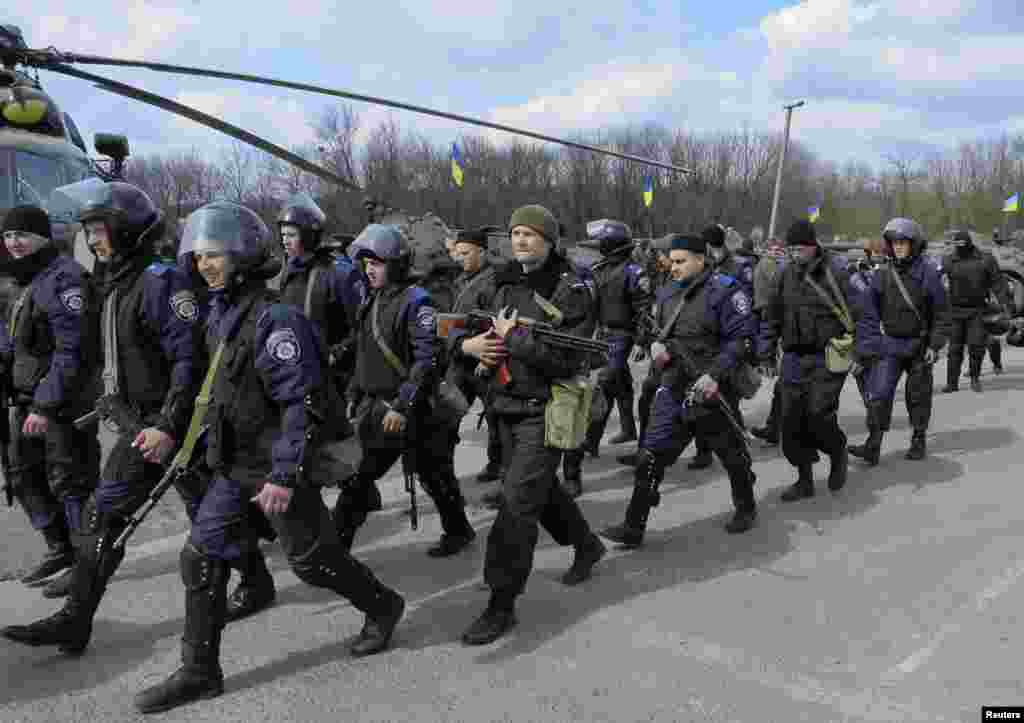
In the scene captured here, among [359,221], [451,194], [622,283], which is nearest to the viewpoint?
[622,283]

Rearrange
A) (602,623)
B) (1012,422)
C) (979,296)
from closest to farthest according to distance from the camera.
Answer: (602,623) → (1012,422) → (979,296)

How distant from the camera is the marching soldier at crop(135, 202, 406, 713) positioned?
10.7 ft

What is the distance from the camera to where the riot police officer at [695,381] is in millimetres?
5168

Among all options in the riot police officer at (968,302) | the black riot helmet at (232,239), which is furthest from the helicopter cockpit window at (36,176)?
the riot police officer at (968,302)

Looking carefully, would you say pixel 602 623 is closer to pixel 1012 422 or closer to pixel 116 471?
pixel 116 471

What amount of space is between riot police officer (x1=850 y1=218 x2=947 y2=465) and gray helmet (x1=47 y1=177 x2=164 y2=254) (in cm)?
563

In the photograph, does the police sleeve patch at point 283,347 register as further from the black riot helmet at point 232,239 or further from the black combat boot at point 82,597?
the black combat boot at point 82,597

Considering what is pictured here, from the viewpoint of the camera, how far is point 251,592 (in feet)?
14.0

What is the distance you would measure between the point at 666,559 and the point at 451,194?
152 ft

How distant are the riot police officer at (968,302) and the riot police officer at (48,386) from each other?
10154mm

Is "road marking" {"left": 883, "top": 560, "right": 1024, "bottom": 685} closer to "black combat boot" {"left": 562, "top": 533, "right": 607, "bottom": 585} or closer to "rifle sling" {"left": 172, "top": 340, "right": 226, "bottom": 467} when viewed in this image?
"black combat boot" {"left": 562, "top": 533, "right": 607, "bottom": 585}

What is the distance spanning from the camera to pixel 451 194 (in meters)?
49.9

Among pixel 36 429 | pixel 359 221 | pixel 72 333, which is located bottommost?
pixel 359 221

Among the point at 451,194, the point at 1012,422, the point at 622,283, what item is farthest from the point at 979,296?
the point at 451,194
